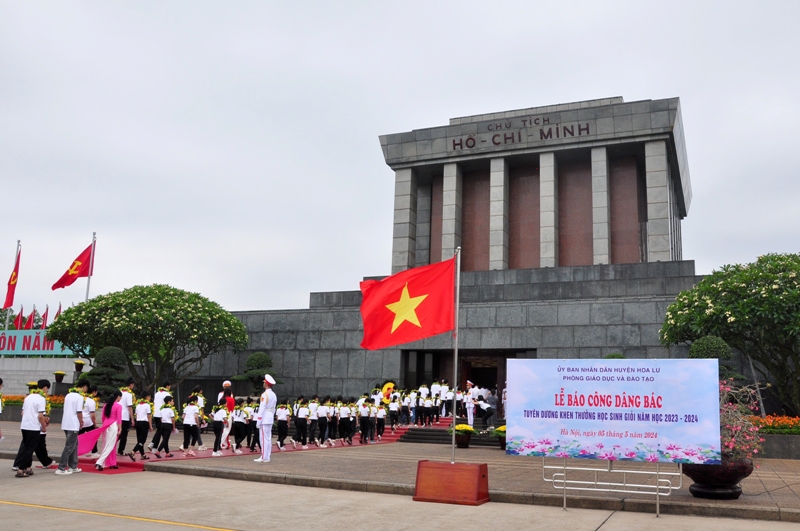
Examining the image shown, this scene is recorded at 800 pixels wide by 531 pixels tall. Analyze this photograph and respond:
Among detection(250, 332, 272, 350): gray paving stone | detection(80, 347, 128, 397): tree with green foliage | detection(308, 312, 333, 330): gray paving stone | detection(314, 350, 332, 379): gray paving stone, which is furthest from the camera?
detection(250, 332, 272, 350): gray paving stone

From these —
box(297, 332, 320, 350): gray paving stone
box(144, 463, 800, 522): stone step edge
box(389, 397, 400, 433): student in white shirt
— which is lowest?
box(144, 463, 800, 522): stone step edge

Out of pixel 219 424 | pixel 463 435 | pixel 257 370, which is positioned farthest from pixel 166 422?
pixel 257 370

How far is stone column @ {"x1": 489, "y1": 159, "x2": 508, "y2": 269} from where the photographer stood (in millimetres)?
34156

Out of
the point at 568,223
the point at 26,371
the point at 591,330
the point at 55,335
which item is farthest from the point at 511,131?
the point at 26,371

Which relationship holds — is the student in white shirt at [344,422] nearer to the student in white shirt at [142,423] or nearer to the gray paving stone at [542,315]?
the student in white shirt at [142,423]

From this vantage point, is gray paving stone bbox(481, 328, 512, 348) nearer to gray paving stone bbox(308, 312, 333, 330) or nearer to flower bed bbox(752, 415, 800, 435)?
gray paving stone bbox(308, 312, 333, 330)

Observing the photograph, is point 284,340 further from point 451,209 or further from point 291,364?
point 451,209

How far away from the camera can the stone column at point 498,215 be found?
112ft

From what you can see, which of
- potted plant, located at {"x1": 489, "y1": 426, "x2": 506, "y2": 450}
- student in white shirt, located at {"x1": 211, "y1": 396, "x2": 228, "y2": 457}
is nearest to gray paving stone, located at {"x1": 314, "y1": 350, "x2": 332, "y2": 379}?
potted plant, located at {"x1": 489, "y1": 426, "x2": 506, "y2": 450}

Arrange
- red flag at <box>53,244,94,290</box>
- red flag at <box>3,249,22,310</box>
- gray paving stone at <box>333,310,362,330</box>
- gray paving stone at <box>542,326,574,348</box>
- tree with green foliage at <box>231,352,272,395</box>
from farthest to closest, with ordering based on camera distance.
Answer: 1. red flag at <box>3,249,22,310</box>
2. red flag at <box>53,244,94,290</box>
3. gray paving stone at <box>333,310,362,330</box>
4. tree with green foliage at <box>231,352,272,395</box>
5. gray paving stone at <box>542,326,574,348</box>

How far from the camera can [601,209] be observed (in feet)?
107

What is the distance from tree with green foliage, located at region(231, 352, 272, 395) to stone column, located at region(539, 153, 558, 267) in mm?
13868

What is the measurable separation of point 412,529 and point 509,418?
2699mm

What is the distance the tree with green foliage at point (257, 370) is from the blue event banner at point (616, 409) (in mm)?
18586
